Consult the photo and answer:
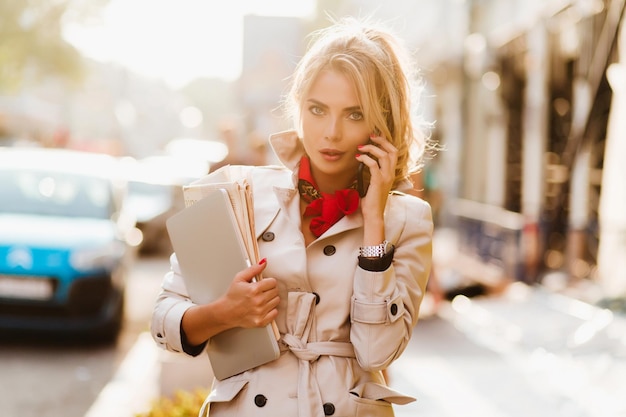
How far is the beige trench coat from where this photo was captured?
8.66 feet

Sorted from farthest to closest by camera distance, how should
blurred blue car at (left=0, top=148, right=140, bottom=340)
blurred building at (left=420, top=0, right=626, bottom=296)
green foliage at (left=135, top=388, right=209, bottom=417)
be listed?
blurred building at (left=420, top=0, right=626, bottom=296), blurred blue car at (left=0, top=148, right=140, bottom=340), green foliage at (left=135, top=388, right=209, bottom=417)

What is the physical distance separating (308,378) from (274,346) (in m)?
0.14

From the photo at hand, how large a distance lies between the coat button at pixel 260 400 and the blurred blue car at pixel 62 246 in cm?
679

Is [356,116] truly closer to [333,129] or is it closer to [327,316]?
[333,129]

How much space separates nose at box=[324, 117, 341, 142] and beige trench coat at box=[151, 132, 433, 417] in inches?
8.1

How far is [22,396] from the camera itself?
7.36 meters

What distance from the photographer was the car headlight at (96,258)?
9.20 m

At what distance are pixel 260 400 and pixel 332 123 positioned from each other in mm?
799

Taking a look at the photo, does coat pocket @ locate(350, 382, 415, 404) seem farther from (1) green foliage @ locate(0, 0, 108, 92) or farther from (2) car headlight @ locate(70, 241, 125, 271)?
(1) green foliage @ locate(0, 0, 108, 92)

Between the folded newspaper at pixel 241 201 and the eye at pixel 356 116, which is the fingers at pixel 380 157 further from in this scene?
the folded newspaper at pixel 241 201

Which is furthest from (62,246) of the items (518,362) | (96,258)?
(518,362)

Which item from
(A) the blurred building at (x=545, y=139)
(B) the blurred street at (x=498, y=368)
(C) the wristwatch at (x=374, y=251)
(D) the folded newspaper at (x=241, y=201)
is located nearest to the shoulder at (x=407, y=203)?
(C) the wristwatch at (x=374, y=251)

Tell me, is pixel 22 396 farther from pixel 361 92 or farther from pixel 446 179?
pixel 446 179

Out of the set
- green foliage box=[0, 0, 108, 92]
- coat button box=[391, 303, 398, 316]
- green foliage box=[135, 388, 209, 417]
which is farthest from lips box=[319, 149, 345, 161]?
green foliage box=[0, 0, 108, 92]
